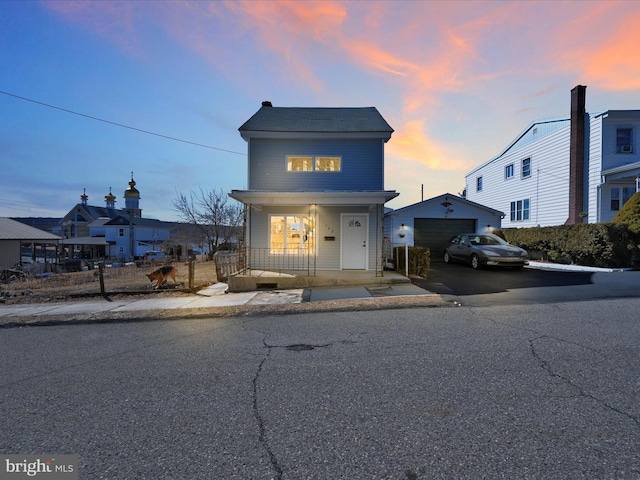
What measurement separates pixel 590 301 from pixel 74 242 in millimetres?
57162

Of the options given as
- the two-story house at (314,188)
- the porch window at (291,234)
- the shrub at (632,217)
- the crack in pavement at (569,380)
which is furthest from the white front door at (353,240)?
the shrub at (632,217)

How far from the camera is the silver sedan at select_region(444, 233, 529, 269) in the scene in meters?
12.8

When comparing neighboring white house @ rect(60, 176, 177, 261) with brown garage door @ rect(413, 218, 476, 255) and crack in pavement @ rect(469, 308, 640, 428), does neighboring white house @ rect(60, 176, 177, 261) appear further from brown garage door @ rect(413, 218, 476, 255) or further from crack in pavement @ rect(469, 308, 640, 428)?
crack in pavement @ rect(469, 308, 640, 428)

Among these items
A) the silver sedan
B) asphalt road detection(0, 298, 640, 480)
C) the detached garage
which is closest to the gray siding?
the detached garage

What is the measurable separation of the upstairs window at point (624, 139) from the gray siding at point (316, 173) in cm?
1431

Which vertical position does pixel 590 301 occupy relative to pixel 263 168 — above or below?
below

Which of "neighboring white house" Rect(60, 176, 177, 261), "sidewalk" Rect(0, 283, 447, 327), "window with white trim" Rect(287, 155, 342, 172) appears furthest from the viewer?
"neighboring white house" Rect(60, 176, 177, 261)

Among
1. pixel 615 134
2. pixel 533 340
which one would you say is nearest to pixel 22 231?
pixel 533 340

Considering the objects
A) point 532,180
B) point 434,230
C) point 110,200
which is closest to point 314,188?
point 434,230

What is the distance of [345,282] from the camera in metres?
10.3

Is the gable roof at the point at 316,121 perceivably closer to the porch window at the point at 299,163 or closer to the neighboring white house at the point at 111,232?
the porch window at the point at 299,163

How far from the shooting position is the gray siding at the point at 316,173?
13.1m

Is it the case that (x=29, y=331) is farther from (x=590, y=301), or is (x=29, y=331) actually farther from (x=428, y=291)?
(x=590, y=301)

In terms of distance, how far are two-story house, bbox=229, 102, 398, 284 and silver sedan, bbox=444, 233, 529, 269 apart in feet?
14.4
